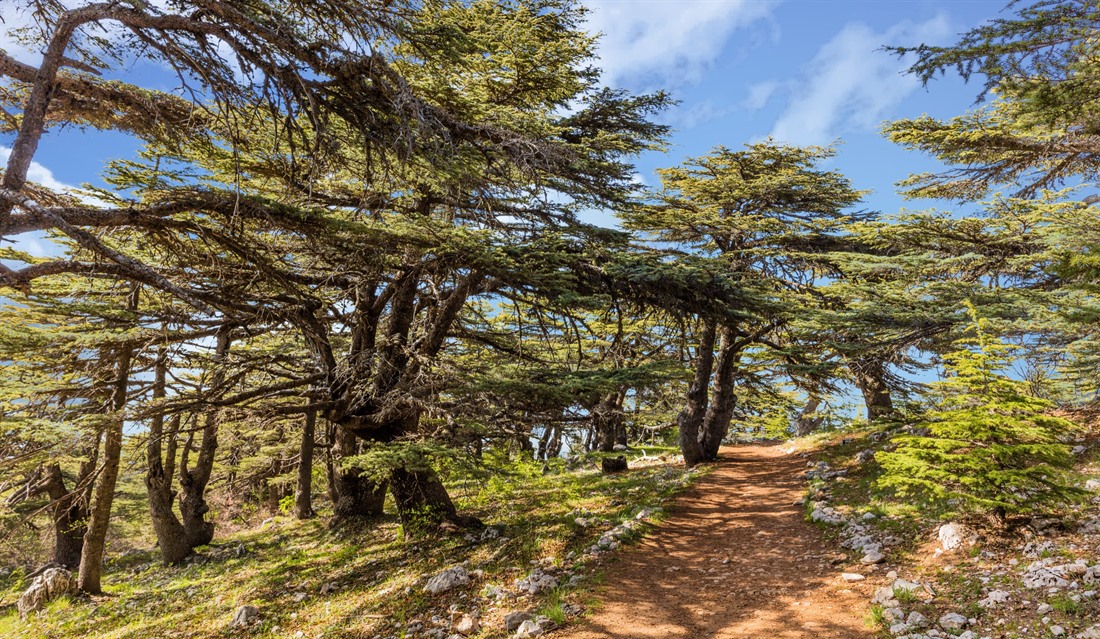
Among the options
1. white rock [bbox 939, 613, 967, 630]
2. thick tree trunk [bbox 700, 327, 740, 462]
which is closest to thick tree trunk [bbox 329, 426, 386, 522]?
thick tree trunk [bbox 700, 327, 740, 462]

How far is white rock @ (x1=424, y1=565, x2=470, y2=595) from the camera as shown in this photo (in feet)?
27.3

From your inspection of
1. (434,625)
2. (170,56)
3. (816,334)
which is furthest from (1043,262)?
(170,56)

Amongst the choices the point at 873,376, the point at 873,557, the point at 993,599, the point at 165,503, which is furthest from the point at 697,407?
the point at 165,503

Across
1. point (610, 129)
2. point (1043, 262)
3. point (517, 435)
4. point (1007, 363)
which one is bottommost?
point (517, 435)

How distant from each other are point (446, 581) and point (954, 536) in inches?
284

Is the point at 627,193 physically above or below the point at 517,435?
above

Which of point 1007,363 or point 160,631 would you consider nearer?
point 1007,363

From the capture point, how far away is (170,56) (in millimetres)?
5234

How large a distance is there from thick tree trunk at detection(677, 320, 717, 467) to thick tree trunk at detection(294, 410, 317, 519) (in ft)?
36.3

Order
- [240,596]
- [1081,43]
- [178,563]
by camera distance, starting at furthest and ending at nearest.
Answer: [178,563] < [240,596] < [1081,43]

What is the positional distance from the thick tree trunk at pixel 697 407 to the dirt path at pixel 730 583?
444cm

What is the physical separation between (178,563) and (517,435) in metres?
12.4

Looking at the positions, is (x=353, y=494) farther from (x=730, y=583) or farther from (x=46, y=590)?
(x=730, y=583)

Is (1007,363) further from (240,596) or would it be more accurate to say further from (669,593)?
(240,596)
